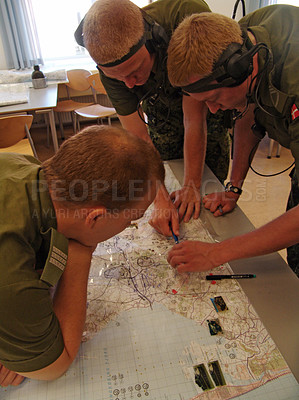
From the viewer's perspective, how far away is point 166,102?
1455 mm

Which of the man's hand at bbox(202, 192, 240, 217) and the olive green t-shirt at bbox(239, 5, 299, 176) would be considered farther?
the man's hand at bbox(202, 192, 240, 217)

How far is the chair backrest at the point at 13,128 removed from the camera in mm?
2430

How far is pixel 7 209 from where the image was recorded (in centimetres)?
66

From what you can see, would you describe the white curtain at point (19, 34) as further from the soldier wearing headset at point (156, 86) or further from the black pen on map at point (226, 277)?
the black pen on map at point (226, 277)

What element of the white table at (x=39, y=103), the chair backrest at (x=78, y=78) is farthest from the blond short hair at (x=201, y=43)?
the chair backrest at (x=78, y=78)

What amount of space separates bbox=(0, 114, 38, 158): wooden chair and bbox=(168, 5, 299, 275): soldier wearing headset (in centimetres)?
191

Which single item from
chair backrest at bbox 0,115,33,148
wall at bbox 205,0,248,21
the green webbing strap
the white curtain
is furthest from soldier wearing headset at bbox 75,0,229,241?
wall at bbox 205,0,248,21

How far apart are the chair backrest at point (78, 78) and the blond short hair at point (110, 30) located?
3.16 meters

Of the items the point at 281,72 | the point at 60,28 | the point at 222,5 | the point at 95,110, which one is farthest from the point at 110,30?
the point at 222,5

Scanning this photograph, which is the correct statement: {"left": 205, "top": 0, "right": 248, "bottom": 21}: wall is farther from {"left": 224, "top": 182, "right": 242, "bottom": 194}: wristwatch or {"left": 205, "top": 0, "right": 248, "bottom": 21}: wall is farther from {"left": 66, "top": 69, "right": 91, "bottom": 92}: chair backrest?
{"left": 224, "top": 182, "right": 242, "bottom": 194}: wristwatch

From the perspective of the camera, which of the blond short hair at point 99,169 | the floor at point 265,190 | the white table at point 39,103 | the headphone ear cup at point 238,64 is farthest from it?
the white table at point 39,103

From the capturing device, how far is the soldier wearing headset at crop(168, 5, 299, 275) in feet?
2.69

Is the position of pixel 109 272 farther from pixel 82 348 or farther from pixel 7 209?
pixel 7 209

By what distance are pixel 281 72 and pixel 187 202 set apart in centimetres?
58
